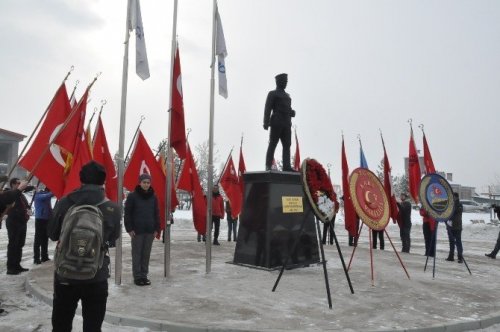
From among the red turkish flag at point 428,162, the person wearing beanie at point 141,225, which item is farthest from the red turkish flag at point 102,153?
the red turkish flag at point 428,162

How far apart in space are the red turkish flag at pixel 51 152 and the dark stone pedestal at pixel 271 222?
148 inches

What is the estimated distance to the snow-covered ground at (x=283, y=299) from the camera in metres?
4.96

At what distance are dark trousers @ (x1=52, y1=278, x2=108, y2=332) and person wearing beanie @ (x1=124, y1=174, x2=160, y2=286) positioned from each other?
3758mm

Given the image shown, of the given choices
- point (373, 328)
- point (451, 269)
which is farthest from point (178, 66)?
point (451, 269)

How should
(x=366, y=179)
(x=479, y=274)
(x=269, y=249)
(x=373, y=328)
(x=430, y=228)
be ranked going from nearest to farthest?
(x=373, y=328)
(x=366, y=179)
(x=269, y=249)
(x=479, y=274)
(x=430, y=228)

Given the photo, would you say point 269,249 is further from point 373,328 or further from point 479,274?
point 479,274

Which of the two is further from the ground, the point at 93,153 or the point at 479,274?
the point at 93,153

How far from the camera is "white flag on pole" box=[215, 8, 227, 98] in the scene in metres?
8.93

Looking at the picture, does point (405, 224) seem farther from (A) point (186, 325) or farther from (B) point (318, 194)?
(A) point (186, 325)

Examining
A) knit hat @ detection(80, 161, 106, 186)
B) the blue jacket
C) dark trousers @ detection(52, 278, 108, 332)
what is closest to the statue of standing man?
the blue jacket

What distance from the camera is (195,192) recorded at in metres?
10.5

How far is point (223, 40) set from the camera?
9008mm

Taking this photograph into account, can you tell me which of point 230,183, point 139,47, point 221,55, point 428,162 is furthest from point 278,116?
point 428,162

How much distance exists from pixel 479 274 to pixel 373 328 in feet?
18.5
